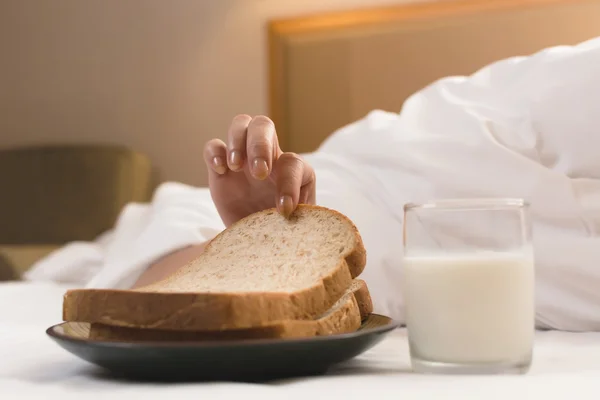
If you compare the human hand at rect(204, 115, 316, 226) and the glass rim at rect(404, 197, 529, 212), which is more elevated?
the human hand at rect(204, 115, 316, 226)

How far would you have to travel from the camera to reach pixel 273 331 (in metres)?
0.60

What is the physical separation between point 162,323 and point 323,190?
819mm

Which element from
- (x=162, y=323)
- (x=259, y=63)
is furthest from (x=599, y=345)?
(x=259, y=63)

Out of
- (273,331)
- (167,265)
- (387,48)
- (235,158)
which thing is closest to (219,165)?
(235,158)

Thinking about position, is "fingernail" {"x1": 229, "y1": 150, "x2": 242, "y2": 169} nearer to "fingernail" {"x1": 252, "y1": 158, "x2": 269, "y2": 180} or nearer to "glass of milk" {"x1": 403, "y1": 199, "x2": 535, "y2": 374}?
"fingernail" {"x1": 252, "y1": 158, "x2": 269, "y2": 180}

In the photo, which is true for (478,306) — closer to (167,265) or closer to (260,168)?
(260,168)

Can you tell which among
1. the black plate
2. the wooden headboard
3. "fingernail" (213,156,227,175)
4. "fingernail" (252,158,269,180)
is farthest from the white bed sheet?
the wooden headboard

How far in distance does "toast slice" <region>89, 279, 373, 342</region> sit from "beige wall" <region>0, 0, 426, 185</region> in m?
2.37

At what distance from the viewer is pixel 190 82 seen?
3.28 meters

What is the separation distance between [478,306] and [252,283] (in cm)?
20

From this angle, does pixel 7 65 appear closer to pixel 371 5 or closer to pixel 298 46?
pixel 298 46

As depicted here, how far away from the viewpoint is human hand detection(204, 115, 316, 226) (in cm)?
90

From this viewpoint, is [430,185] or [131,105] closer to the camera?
[430,185]

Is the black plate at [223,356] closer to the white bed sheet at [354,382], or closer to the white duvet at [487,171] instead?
the white bed sheet at [354,382]
